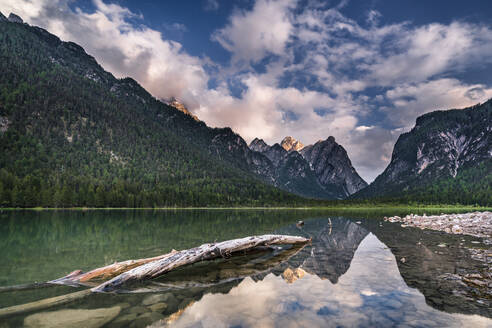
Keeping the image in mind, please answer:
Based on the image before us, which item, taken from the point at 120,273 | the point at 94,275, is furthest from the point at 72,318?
the point at 120,273

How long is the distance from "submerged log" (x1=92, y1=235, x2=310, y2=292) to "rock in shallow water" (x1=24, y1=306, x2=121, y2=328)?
2.44m

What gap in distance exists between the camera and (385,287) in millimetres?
11312

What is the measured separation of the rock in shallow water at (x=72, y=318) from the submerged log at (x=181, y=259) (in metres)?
2.44

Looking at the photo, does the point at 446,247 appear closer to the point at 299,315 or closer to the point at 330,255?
the point at 330,255

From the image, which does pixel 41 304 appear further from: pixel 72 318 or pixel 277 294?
pixel 277 294

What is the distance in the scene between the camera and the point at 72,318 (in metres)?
8.09

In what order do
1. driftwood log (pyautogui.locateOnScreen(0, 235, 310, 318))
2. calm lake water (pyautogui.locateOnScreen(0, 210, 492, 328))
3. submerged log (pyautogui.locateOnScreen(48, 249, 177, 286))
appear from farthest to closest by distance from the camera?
submerged log (pyautogui.locateOnScreen(48, 249, 177, 286)), driftwood log (pyautogui.locateOnScreen(0, 235, 310, 318)), calm lake water (pyautogui.locateOnScreen(0, 210, 492, 328))

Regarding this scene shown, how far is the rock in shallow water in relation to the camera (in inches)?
299

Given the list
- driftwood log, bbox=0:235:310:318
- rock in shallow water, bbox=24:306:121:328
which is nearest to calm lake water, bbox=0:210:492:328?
rock in shallow water, bbox=24:306:121:328

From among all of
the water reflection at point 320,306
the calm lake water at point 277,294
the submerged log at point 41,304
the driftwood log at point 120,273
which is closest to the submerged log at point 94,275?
the driftwood log at point 120,273

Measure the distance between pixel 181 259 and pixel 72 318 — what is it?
19.9 feet

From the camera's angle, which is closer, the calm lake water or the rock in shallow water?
the rock in shallow water

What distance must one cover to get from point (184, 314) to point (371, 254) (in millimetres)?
16275

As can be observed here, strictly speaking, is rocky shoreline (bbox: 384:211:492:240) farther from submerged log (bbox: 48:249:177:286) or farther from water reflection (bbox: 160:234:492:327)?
submerged log (bbox: 48:249:177:286)
